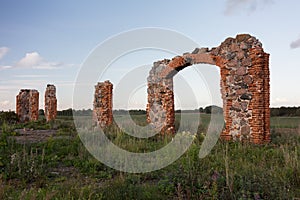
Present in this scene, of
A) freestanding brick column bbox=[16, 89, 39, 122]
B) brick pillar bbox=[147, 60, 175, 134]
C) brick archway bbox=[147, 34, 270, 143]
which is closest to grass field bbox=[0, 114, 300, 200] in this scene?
brick archway bbox=[147, 34, 270, 143]

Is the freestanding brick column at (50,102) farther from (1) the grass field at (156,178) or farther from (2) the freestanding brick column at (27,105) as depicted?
(1) the grass field at (156,178)

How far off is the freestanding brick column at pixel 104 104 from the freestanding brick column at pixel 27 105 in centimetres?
976

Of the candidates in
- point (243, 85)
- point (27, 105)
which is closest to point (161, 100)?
point (243, 85)

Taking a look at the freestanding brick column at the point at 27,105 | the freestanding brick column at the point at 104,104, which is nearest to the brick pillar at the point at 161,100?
the freestanding brick column at the point at 104,104

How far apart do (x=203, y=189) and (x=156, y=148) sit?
4.28 m

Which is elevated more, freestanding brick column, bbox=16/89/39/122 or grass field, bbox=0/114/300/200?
freestanding brick column, bbox=16/89/39/122

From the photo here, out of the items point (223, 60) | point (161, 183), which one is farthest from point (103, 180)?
point (223, 60)

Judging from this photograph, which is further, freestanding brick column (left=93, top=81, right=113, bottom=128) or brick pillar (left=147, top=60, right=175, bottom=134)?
freestanding brick column (left=93, top=81, right=113, bottom=128)

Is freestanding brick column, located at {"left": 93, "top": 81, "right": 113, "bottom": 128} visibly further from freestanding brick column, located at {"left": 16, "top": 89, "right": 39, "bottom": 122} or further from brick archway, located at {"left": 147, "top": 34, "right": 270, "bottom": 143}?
freestanding brick column, located at {"left": 16, "top": 89, "right": 39, "bottom": 122}

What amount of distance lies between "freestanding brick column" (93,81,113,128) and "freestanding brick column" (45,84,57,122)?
26.4 ft

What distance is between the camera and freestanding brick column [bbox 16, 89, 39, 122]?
24.5 meters

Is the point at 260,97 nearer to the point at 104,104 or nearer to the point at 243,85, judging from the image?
the point at 243,85

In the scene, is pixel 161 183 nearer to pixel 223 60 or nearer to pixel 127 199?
pixel 127 199

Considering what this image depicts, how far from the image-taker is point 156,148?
871 cm
